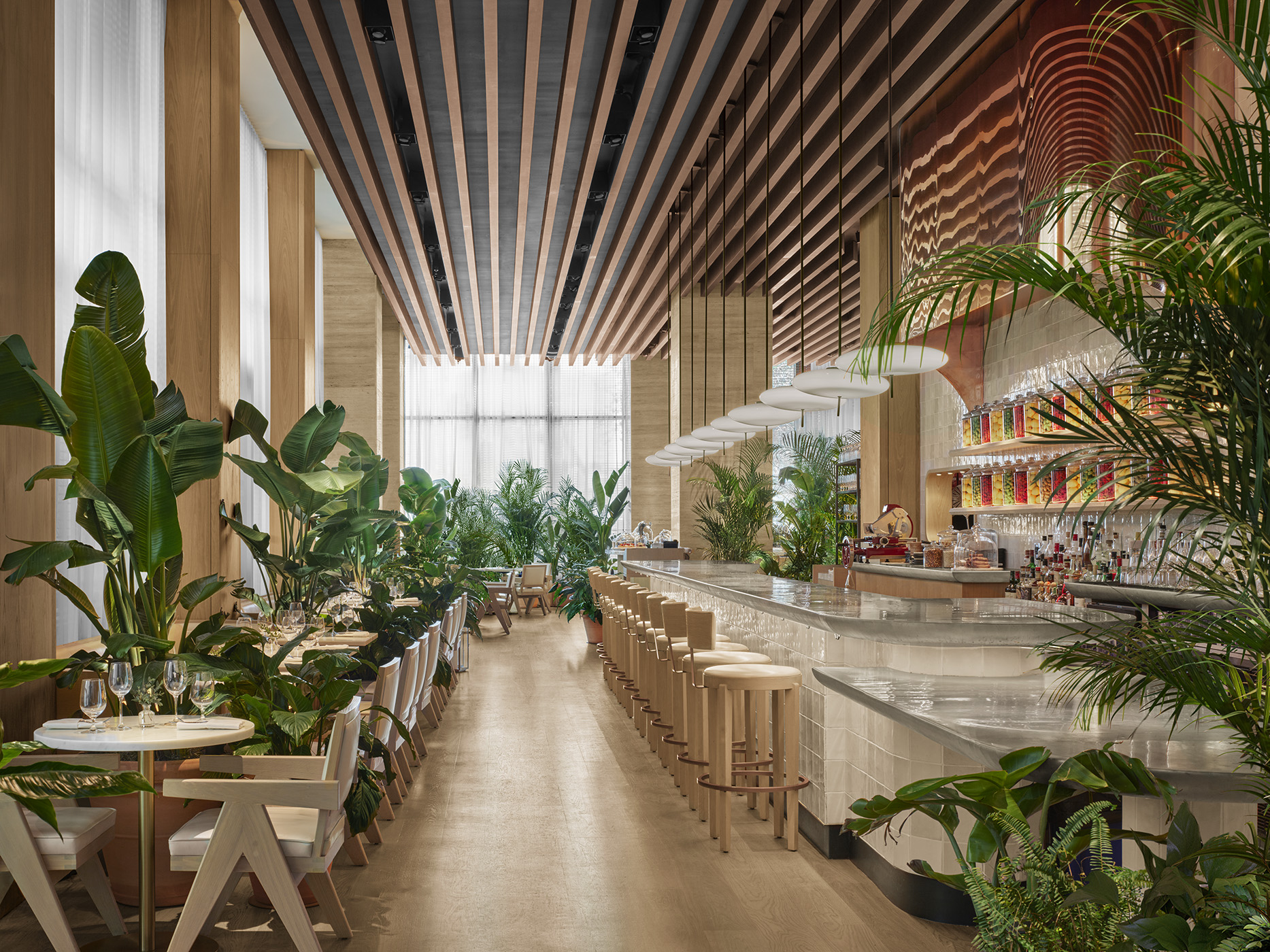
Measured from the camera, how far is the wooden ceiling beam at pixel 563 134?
5.73 meters

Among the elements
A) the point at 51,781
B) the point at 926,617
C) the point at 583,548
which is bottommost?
the point at 51,781

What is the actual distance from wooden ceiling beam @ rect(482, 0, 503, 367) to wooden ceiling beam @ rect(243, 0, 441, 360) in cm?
120

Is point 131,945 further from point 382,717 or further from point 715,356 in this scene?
point 715,356

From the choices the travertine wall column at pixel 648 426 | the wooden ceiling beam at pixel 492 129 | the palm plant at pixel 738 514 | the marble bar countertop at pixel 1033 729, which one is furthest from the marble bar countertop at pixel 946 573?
the travertine wall column at pixel 648 426

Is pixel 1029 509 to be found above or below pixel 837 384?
below

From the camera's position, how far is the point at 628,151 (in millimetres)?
7965

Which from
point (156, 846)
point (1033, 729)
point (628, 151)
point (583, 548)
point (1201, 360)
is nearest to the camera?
point (1201, 360)

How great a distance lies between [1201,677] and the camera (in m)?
2.08

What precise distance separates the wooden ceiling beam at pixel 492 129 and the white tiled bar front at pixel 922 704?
350 cm

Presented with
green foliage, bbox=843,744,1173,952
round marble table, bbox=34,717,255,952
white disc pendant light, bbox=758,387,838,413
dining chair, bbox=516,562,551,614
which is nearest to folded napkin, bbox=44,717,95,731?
round marble table, bbox=34,717,255,952

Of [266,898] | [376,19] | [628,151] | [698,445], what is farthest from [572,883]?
[628,151]

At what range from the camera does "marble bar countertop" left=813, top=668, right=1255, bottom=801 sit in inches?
83.5

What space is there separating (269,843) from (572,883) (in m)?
1.37

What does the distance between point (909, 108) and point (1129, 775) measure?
Result: 19.6 feet
